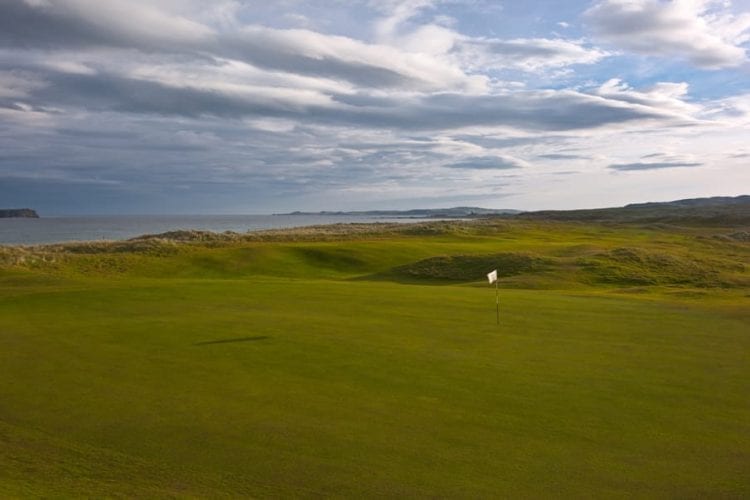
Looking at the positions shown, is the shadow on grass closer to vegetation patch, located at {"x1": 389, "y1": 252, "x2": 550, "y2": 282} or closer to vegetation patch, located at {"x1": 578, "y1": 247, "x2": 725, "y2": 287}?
vegetation patch, located at {"x1": 389, "y1": 252, "x2": 550, "y2": 282}

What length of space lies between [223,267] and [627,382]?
Result: 3549 cm

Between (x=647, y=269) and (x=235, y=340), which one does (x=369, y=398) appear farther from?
(x=647, y=269)

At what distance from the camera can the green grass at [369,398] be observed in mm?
7289

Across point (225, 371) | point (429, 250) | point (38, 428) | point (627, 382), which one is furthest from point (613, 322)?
point (429, 250)

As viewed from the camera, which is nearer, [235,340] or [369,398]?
[369,398]

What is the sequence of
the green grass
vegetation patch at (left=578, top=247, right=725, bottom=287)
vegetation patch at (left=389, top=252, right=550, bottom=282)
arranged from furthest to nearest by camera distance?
vegetation patch at (left=389, top=252, right=550, bottom=282) → vegetation patch at (left=578, top=247, right=725, bottom=287) → the green grass

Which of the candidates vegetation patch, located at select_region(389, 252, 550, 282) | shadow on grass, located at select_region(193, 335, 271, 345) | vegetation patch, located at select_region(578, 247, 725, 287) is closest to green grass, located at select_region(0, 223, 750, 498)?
A: shadow on grass, located at select_region(193, 335, 271, 345)

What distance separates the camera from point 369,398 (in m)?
10.0

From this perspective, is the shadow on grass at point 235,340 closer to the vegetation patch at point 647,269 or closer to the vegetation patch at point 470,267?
the vegetation patch at point 470,267

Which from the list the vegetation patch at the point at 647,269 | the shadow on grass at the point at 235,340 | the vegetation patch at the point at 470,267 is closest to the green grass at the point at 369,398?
the shadow on grass at the point at 235,340

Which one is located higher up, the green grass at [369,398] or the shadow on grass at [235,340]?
the shadow on grass at [235,340]

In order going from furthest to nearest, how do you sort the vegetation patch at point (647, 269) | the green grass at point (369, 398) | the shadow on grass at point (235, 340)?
1. the vegetation patch at point (647, 269)
2. the shadow on grass at point (235, 340)
3. the green grass at point (369, 398)

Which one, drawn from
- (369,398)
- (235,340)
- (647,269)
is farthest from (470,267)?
(369,398)

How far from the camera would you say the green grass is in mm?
7289
